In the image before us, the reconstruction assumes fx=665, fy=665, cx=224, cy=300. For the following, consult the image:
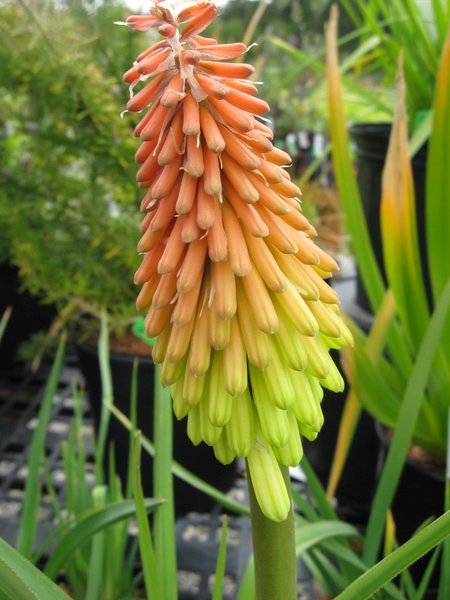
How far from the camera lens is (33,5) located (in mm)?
1110

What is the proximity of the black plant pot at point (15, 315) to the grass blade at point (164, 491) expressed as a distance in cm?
109

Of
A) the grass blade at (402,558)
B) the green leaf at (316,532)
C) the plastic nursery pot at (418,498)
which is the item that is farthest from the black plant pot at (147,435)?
the grass blade at (402,558)

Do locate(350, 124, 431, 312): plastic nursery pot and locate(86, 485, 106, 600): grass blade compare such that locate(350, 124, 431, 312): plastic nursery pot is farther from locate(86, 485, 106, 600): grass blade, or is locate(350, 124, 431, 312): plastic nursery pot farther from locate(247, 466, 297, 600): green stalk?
locate(247, 466, 297, 600): green stalk

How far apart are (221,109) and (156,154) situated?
46 millimetres

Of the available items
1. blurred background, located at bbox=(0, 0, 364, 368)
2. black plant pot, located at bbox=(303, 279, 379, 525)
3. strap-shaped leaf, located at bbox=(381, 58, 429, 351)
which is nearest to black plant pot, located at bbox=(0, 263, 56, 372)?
blurred background, located at bbox=(0, 0, 364, 368)

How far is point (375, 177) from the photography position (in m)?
1.18

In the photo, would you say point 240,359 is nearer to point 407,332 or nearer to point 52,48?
point 407,332

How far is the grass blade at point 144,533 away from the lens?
42 centimetres

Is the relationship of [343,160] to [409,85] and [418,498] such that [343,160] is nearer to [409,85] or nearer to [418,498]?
[409,85]

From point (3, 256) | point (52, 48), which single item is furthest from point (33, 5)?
point (3, 256)

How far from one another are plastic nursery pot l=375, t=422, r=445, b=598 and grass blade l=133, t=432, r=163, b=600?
1.53 feet

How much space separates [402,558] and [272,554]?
7 centimetres

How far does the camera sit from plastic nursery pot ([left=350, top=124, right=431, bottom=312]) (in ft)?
3.66

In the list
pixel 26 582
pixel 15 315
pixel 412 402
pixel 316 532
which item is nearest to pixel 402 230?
pixel 412 402
